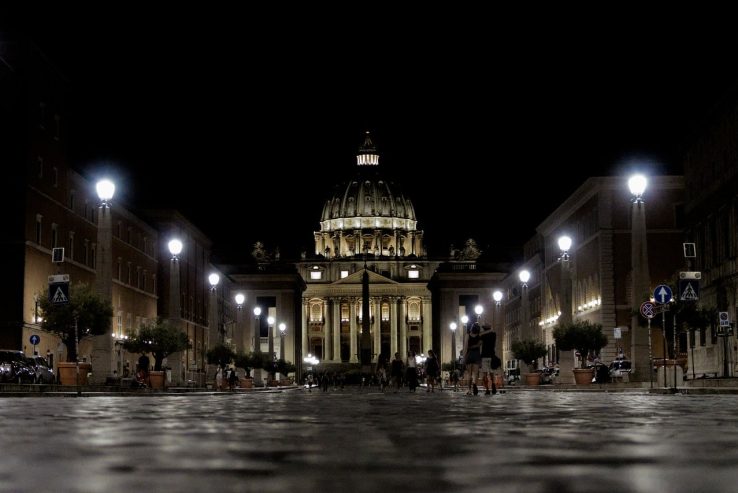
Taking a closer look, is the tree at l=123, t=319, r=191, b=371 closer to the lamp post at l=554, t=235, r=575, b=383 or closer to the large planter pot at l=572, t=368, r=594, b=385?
the lamp post at l=554, t=235, r=575, b=383

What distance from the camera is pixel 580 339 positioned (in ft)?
188

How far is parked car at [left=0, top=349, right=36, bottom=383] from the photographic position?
48.0 meters

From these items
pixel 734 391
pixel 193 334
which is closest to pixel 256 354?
pixel 193 334

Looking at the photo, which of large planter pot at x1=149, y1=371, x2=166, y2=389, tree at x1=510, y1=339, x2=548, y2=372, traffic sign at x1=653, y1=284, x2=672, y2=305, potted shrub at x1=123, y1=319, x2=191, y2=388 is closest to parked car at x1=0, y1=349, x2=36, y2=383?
large planter pot at x1=149, y1=371, x2=166, y2=389

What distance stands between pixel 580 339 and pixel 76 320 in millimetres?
23025

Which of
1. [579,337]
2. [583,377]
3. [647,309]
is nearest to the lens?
[647,309]

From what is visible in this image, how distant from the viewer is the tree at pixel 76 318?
4453 centimetres

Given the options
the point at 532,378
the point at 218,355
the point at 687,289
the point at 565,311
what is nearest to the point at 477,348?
the point at 687,289

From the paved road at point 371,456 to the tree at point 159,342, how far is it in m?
44.7

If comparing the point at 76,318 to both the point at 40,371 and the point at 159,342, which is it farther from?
the point at 159,342

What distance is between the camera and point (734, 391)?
109ft

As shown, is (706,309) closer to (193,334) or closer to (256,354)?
(256,354)

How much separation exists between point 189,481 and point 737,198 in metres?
54.3

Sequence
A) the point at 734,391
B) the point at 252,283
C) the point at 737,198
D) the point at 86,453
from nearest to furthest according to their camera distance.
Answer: the point at 86,453 < the point at 734,391 < the point at 737,198 < the point at 252,283
